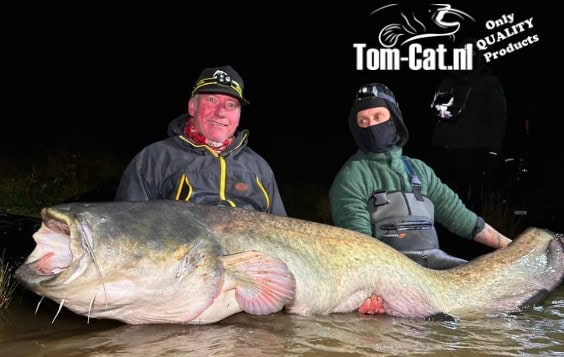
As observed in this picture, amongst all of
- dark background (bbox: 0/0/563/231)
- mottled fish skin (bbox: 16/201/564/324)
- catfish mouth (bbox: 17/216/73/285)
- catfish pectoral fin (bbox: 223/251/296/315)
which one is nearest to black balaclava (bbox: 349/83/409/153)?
mottled fish skin (bbox: 16/201/564/324)

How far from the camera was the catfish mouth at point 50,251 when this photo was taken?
124 inches

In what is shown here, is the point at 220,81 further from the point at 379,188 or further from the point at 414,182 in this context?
the point at 414,182

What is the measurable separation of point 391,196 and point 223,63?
23713mm

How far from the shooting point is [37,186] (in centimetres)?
1088

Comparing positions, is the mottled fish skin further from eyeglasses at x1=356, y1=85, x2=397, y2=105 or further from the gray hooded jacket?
eyeglasses at x1=356, y1=85, x2=397, y2=105

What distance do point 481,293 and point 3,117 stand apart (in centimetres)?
2063

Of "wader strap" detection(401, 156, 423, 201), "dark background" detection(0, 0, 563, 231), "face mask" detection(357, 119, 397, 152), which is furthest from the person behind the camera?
"dark background" detection(0, 0, 563, 231)

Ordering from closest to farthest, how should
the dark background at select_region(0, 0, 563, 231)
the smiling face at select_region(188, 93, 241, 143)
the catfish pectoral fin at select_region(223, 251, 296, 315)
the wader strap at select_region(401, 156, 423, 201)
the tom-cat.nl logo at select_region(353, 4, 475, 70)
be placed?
the catfish pectoral fin at select_region(223, 251, 296, 315) < the smiling face at select_region(188, 93, 241, 143) < the wader strap at select_region(401, 156, 423, 201) < the tom-cat.nl logo at select_region(353, 4, 475, 70) < the dark background at select_region(0, 0, 563, 231)

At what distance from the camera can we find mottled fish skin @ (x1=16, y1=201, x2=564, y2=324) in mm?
3158

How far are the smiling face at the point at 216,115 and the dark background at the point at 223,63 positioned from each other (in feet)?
33.5

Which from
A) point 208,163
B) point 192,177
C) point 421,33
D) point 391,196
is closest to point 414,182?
point 391,196

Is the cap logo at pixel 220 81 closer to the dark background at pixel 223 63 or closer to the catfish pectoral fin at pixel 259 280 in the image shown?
the catfish pectoral fin at pixel 259 280

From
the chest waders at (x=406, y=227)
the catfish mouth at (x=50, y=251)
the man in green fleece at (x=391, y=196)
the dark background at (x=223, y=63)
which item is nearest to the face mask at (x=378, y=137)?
the man in green fleece at (x=391, y=196)

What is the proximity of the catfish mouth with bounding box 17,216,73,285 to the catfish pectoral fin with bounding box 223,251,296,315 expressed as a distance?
844mm
